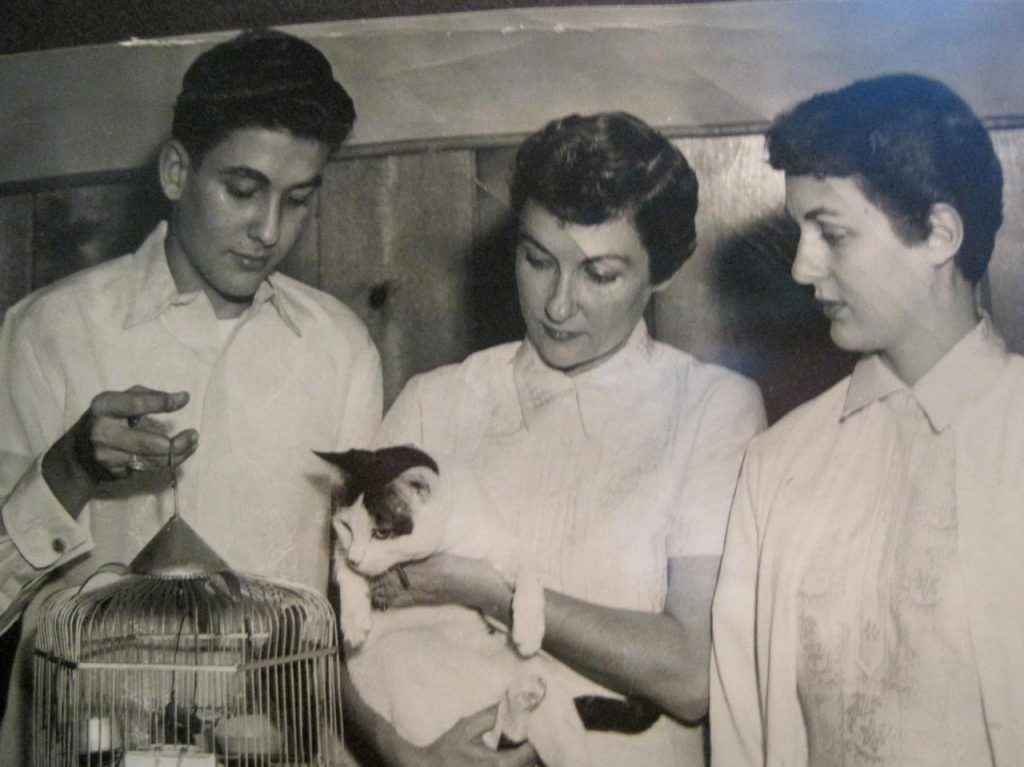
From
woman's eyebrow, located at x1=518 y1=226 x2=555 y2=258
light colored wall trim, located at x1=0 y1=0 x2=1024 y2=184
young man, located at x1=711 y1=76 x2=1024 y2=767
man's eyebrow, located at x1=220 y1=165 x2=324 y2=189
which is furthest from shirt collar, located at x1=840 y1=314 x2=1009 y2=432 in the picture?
man's eyebrow, located at x1=220 y1=165 x2=324 y2=189

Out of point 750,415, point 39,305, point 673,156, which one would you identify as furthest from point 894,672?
point 39,305

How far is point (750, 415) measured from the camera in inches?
42.6

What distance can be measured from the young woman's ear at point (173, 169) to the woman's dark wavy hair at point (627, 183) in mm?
409

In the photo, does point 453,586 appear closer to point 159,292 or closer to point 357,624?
point 357,624

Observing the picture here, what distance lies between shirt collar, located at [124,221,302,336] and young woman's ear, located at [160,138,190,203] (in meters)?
0.04

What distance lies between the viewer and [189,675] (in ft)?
3.56

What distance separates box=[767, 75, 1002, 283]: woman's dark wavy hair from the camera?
39.8 inches

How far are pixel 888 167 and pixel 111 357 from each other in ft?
2.78

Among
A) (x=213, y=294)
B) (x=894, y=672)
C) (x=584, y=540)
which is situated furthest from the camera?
(x=213, y=294)

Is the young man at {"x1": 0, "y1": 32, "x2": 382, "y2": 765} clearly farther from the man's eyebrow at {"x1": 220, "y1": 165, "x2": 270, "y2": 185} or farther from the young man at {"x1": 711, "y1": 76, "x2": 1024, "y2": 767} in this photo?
→ the young man at {"x1": 711, "y1": 76, "x2": 1024, "y2": 767}

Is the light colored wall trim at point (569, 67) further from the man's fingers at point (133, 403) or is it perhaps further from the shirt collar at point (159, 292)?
the man's fingers at point (133, 403)

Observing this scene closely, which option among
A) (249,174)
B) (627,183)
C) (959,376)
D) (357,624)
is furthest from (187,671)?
(959,376)

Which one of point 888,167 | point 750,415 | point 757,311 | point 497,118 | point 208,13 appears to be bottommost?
point 750,415

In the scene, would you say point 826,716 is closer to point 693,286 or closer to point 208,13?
point 693,286
